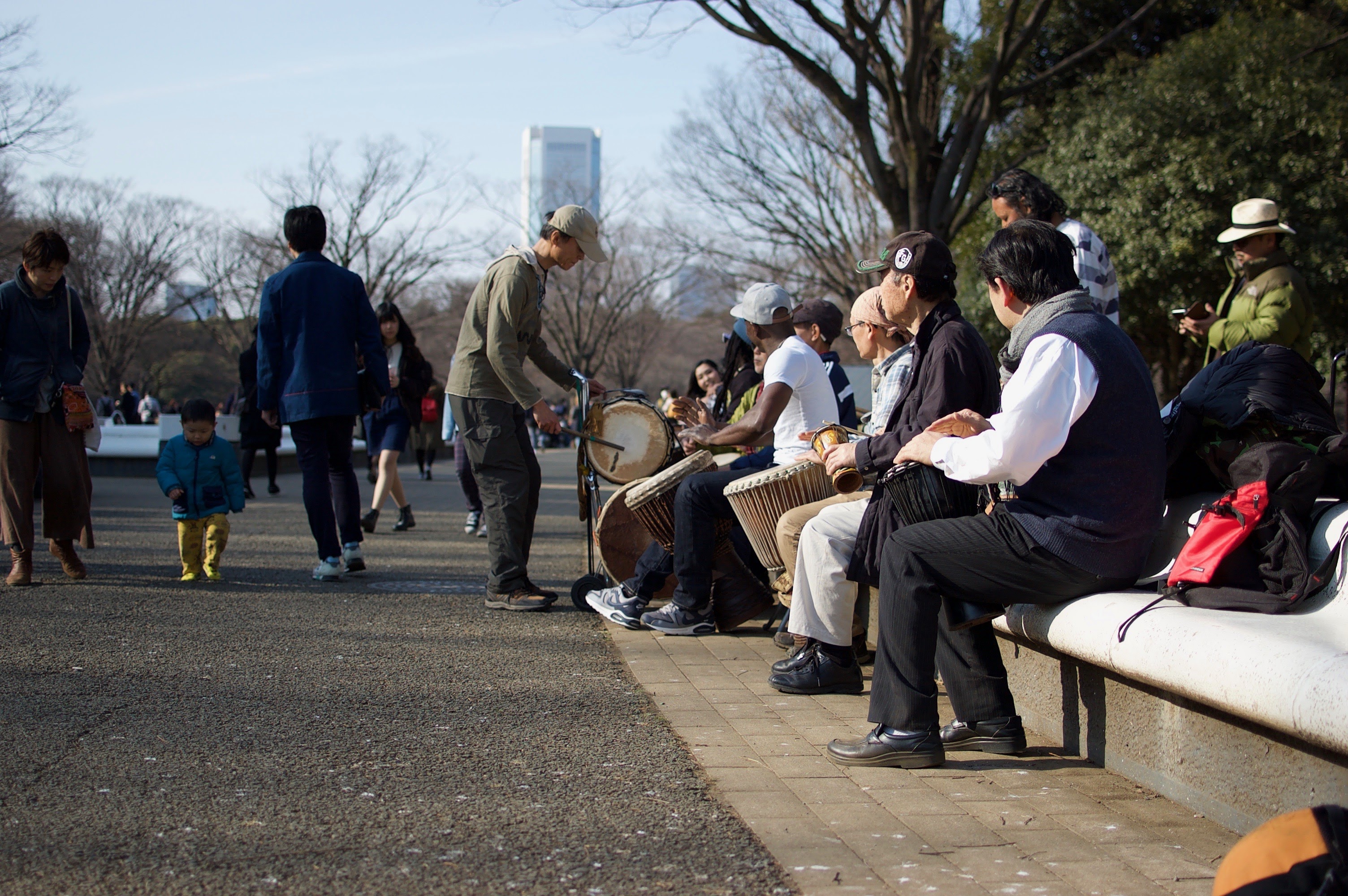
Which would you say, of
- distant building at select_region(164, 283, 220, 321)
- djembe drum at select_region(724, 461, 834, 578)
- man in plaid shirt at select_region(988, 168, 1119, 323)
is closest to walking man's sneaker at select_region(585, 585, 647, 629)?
djembe drum at select_region(724, 461, 834, 578)

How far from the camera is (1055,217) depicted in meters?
5.48

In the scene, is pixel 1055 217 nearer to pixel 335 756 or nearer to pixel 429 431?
pixel 335 756

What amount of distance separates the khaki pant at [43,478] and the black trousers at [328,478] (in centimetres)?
120

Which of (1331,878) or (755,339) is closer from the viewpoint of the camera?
(1331,878)

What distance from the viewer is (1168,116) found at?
19.1 m

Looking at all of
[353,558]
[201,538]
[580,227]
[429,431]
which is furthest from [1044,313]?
[429,431]

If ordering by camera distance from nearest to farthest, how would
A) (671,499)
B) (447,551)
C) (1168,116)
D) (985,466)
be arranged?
1. (985,466)
2. (671,499)
3. (447,551)
4. (1168,116)

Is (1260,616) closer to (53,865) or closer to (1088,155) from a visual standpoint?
(53,865)

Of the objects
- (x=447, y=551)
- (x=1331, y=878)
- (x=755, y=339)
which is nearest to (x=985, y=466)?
(x=1331, y=878)

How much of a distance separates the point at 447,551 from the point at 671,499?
3750 mm

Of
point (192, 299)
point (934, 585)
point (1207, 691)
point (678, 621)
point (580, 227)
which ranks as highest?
point (192, 299)

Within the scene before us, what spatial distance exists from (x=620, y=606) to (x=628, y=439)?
970mm

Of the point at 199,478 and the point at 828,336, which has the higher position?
the point at 828,336

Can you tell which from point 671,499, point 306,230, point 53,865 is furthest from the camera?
point 306,230
